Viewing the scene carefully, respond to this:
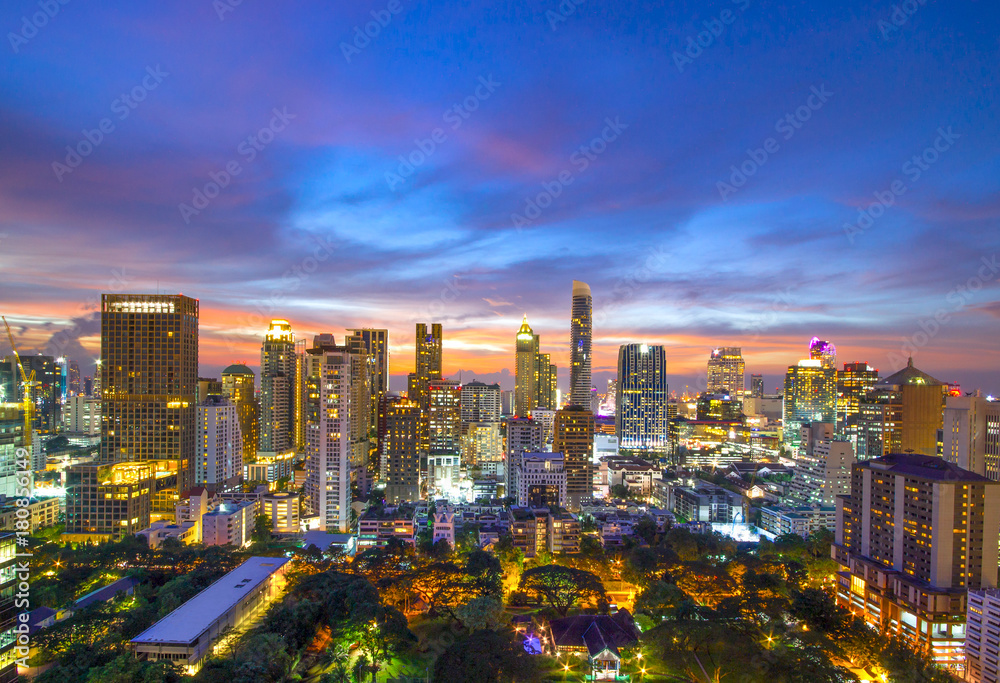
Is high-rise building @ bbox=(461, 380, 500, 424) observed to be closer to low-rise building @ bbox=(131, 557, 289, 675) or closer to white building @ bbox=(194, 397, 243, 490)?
white building @ bbox=(194, 397, 243, 490)

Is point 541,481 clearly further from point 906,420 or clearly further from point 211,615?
point 906,420

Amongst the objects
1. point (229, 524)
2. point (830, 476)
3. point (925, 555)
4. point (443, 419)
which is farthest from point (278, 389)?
point (925, 555)

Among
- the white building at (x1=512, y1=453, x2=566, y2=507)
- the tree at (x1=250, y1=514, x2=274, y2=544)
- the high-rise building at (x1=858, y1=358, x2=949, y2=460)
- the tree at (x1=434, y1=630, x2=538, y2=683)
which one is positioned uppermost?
the high-rise building at (x1=858, y1=358, x2=949, y2=460)

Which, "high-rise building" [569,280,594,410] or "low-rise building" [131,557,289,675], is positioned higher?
"high-rise building" [569,280,594,410]

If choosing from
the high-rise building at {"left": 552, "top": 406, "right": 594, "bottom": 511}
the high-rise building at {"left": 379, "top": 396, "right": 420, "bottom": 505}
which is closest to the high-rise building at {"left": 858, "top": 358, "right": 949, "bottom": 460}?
the high-rise building at {"left": 552, "top": 406, "right": 594, "bottom": 511}

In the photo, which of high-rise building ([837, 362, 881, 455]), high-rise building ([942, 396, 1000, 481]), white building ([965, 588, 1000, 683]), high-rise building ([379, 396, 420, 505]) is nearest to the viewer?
white building ([965, 588, 1000, 683])

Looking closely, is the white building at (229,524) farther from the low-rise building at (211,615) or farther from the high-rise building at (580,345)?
the high-rise building at (580,345)
